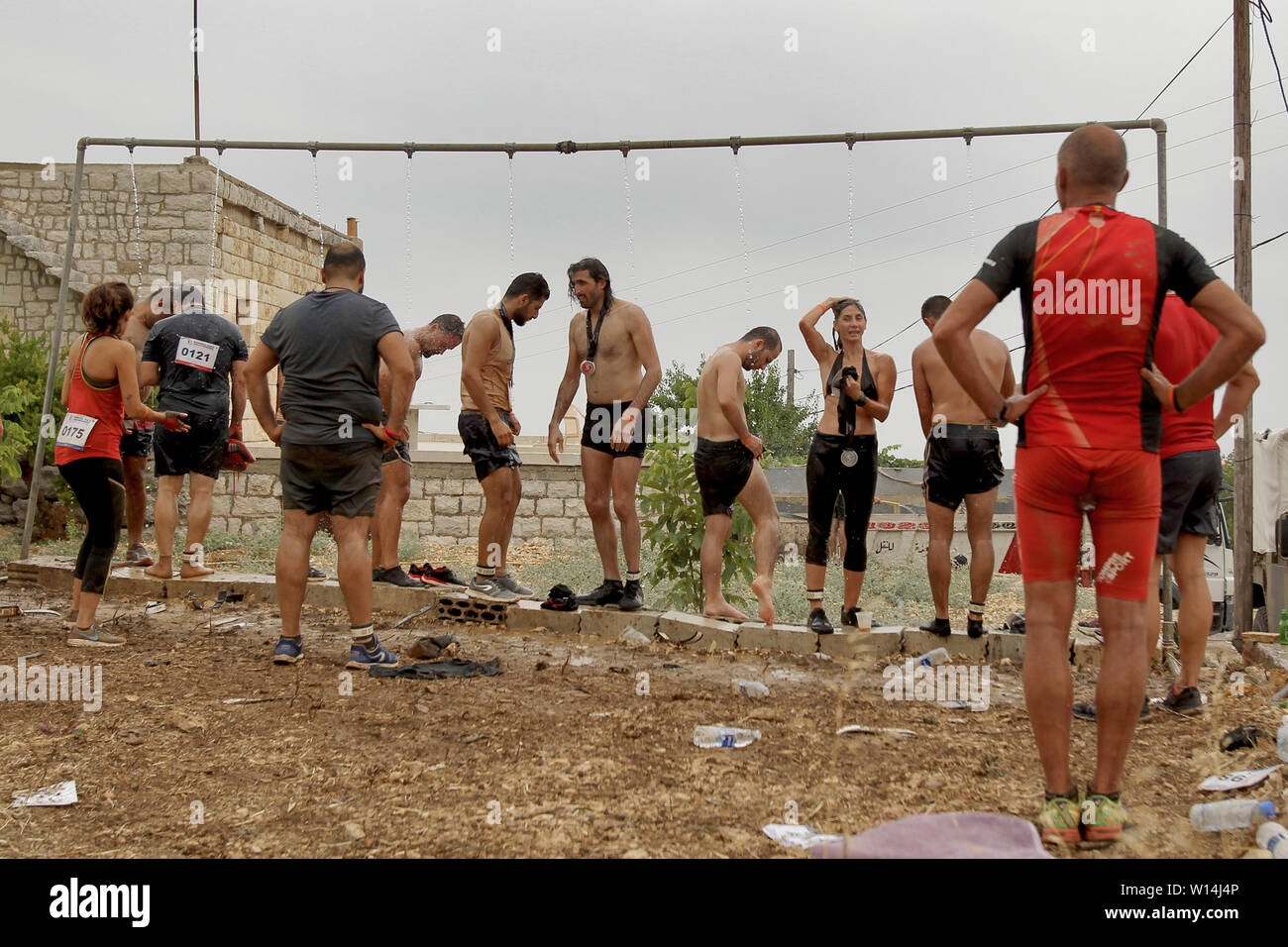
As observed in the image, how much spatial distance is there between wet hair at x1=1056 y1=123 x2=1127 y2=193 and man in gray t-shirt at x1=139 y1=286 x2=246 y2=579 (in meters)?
6.06

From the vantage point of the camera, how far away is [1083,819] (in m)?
2.91

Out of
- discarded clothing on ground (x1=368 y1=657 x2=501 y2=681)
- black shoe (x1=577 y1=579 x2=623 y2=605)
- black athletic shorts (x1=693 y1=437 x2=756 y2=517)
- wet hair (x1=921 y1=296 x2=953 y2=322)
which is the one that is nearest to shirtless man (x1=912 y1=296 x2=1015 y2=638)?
wet hair (x1=921 y1=296 x2=953 y2=322)

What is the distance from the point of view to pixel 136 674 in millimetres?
5289

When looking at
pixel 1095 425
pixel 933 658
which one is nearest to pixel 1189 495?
pixel 933 658

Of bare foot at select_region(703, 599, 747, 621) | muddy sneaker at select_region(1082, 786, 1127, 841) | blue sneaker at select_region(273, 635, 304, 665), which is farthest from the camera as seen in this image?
bare foot at select_region(703, 599, 747, 621)

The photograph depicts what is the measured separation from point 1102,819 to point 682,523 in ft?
17.3

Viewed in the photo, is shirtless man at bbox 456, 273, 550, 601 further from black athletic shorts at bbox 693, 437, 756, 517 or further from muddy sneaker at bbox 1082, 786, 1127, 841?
muddy sneaker at bbox 1082, 786, 1127, 841

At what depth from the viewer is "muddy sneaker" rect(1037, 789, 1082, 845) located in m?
2.91

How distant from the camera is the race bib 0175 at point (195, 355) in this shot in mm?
7375

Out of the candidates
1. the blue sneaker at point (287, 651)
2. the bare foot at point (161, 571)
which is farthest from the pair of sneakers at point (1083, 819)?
the bare foot at point (161, 571)

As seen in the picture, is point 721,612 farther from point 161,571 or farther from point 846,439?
point 161,571

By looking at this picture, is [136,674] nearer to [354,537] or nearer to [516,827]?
[354,537]

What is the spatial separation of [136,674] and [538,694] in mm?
2192

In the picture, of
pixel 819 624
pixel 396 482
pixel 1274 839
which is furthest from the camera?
pixel 396 482
